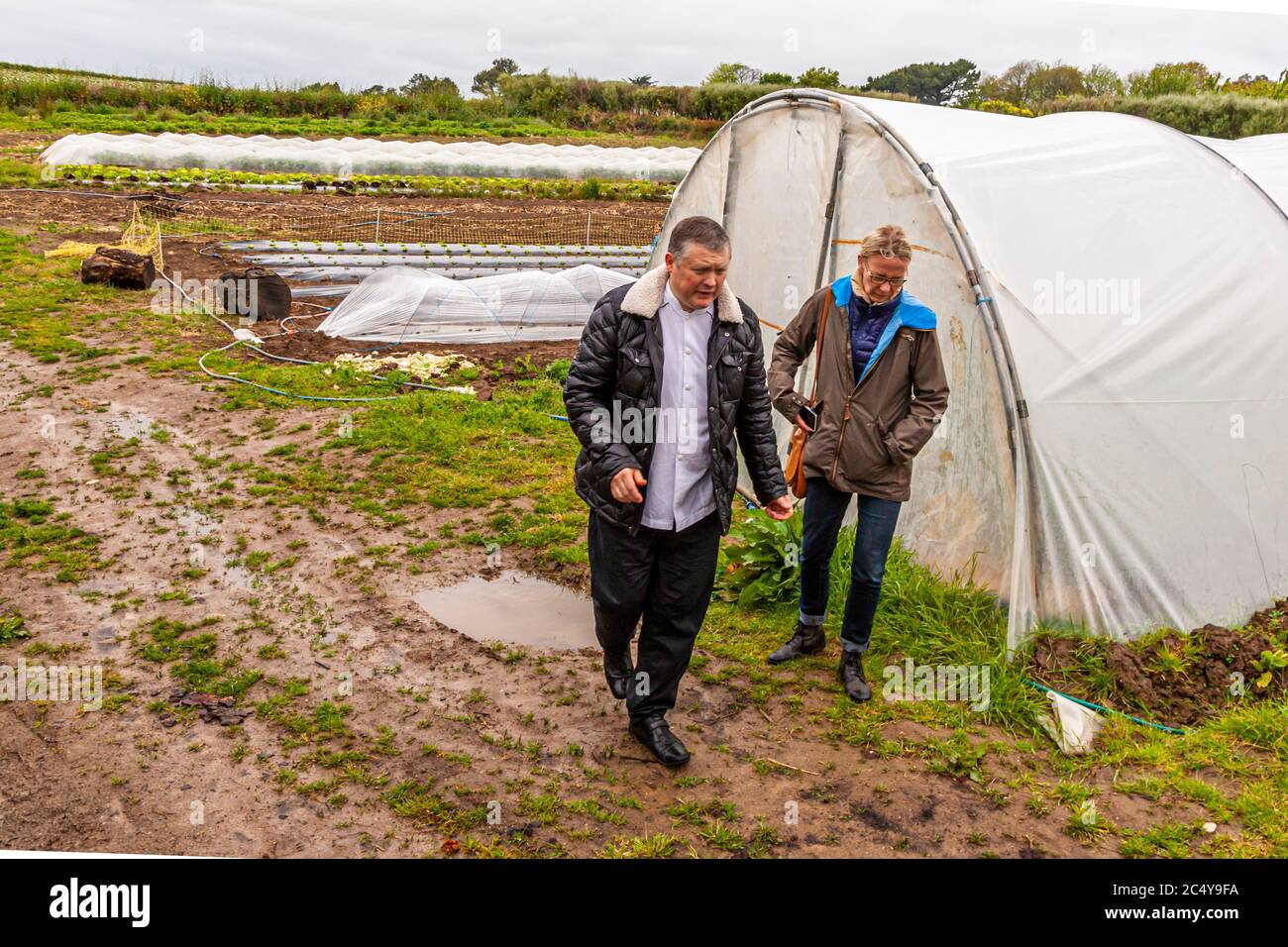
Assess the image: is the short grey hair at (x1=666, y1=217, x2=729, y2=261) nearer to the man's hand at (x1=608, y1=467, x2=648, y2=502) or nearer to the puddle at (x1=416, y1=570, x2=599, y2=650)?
the man's hand at (x1=608, y1=467, x2=648, y2=502)

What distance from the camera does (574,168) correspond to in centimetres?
2492

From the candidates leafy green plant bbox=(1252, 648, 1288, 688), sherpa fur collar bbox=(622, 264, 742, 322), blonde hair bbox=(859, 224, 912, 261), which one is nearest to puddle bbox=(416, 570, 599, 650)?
sherpa fur collar bbox=(622, 264, 742, 322)

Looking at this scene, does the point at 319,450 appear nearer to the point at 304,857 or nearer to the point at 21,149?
the point at 304,857

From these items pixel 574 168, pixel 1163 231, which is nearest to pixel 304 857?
pixel 1163 231

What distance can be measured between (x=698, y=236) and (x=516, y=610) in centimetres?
254

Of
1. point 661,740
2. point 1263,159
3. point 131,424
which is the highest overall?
point 1263,159

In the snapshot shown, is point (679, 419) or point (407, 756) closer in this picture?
point (679, 419)

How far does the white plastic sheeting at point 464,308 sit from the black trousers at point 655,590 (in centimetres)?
685

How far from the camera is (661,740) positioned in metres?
3.83

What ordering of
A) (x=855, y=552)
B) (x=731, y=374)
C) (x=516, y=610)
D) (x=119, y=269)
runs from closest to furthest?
(x=731, y=374)
(x=855, y=552)
(x=516, y=610)
(x=119, y=269)

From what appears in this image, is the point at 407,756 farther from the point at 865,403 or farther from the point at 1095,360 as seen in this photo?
the point at 1095,360

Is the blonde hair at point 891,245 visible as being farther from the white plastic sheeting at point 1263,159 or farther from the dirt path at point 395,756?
the white plastic sheeting at point 1263,159

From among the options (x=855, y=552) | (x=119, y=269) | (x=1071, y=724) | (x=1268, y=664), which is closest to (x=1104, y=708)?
(x=1071, y=724)

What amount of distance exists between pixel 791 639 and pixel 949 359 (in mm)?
1662
